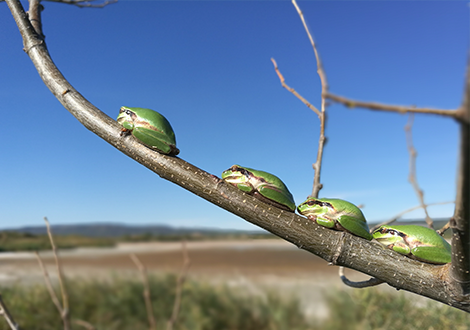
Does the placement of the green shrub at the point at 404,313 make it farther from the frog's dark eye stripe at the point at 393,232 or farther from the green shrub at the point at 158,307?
the frog's dark eye stripe at the point at 393,232

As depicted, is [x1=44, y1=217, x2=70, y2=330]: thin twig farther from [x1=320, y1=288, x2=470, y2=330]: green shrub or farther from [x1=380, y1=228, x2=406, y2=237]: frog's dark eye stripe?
[x1=320, y1=288, x2=470, y2=330]: green shrub

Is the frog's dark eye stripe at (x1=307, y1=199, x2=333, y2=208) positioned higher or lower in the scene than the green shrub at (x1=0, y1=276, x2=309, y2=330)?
higher

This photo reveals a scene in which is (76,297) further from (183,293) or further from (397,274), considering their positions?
(397,274)

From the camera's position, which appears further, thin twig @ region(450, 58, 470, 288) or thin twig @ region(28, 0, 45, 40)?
thin twig @ region(28, 0, 45, 40)

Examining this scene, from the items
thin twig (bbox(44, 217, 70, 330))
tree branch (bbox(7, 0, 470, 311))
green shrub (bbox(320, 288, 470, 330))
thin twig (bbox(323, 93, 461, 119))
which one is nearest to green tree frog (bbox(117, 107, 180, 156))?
tree branch (bbox(7, 0, 470, 311))

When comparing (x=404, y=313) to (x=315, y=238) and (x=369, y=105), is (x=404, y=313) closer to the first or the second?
(x=315, y=238)

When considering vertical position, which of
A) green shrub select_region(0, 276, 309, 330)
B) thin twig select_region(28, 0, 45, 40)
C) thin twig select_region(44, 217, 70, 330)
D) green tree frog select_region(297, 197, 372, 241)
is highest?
thin twig select_region(28, 0, 45, 40)
